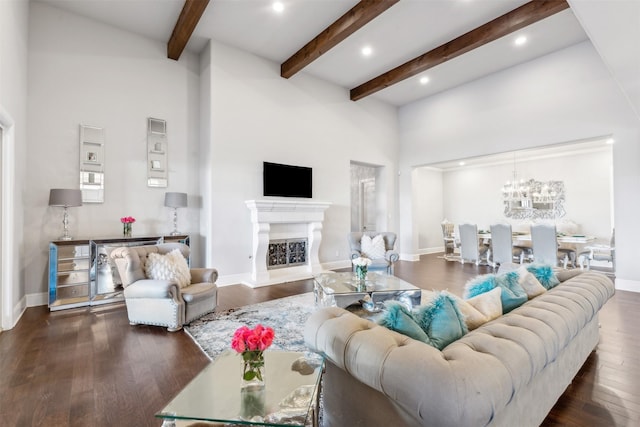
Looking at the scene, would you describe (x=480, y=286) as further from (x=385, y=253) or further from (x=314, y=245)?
(x=314, y=245)

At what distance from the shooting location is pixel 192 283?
12.1ft

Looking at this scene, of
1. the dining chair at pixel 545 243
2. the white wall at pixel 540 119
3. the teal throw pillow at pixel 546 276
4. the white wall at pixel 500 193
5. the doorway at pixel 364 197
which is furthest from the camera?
the doorway at pixel 364 197

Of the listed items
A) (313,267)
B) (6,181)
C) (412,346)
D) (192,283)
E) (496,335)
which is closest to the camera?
(412,346)

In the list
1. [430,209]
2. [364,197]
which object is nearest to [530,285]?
[364,197]

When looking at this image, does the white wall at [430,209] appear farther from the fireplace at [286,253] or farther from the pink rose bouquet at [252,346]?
the pink rose bouquet at [252,346]

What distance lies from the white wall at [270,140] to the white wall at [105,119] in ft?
2.06

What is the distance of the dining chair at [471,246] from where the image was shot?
→ 281 inches

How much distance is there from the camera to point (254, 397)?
1.30 metres

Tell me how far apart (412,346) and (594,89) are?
661 cm

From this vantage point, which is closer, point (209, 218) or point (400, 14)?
point (400, 14)

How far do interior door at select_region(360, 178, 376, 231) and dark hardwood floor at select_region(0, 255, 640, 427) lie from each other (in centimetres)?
519

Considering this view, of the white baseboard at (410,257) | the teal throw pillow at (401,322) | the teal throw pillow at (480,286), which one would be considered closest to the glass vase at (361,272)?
the teal throw pillow at (480,286)

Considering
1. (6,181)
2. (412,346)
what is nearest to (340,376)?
(412,346)

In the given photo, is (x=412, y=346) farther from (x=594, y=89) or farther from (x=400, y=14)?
(x=594, y=89)
